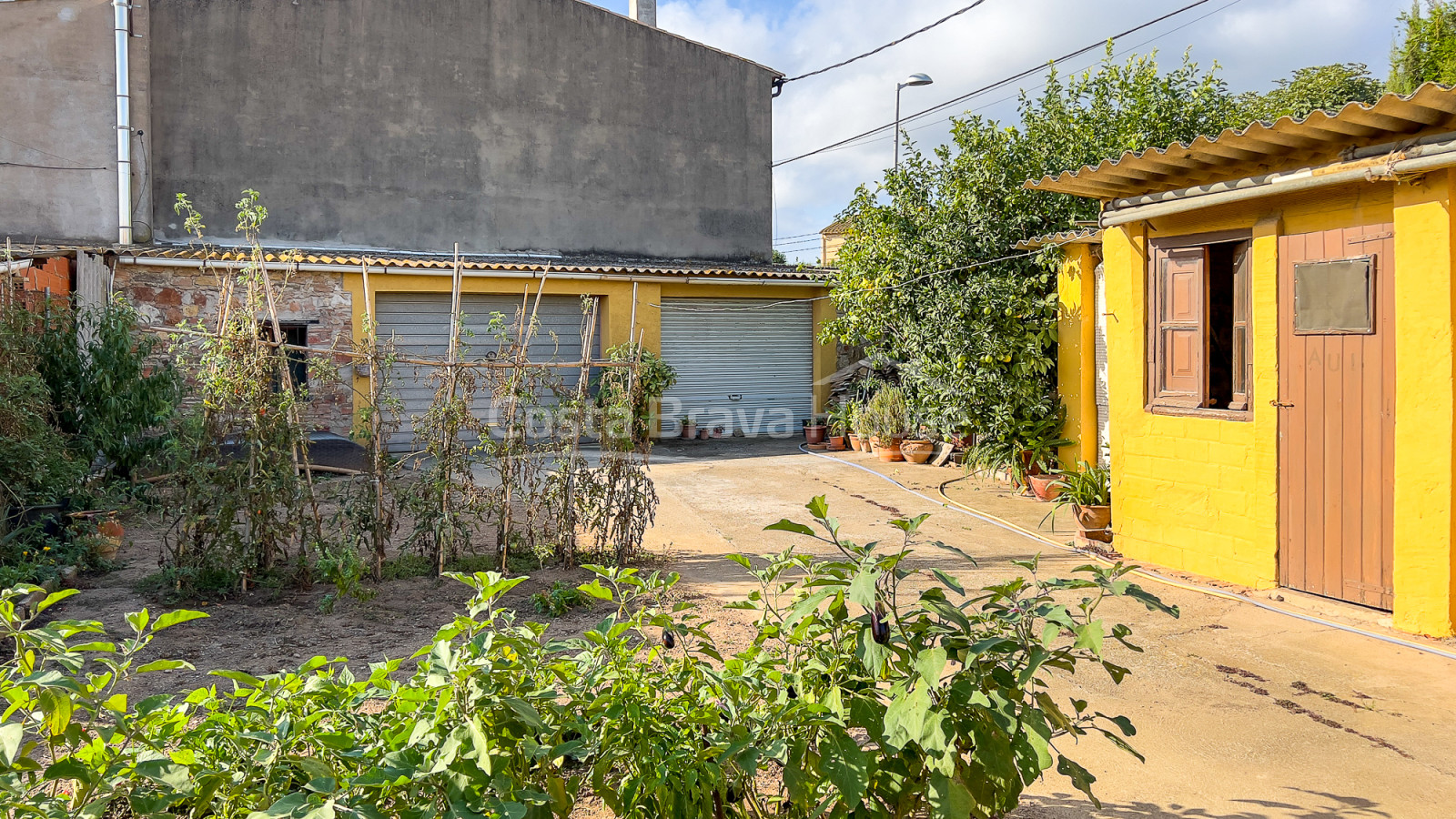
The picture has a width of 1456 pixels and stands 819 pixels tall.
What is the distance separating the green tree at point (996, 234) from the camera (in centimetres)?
996

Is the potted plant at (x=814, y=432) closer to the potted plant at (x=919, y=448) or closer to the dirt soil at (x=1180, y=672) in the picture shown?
the potted plant at (x=919, y=448)

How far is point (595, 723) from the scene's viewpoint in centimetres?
245

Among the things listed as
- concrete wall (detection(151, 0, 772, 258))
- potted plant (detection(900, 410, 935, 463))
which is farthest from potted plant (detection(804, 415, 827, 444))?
concrete wall (detection(151, 0, 772, 258))

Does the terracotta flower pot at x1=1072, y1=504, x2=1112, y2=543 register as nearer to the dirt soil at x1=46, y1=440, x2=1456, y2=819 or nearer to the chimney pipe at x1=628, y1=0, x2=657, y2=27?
the dirt soil at x1=46, y1=440, x2=1456, y2=819

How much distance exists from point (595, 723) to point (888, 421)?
35.0 ft

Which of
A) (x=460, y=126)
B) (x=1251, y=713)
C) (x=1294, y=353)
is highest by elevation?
(x=460, y=126)

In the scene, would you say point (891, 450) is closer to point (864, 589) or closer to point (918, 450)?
point (918, 450)

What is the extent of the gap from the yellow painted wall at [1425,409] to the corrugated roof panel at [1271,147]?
340 mm

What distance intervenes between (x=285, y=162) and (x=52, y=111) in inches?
125

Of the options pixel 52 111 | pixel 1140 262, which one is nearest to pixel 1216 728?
pixel 1140 262

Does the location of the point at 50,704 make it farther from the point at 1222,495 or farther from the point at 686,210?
the point at 686,210

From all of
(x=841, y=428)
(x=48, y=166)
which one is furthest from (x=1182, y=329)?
(x=48, y=166)

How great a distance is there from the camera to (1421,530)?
5066 millimetres

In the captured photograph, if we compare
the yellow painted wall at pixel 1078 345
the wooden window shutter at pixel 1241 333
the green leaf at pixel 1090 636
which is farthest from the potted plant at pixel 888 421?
the green leaf at pixel 1090 636
